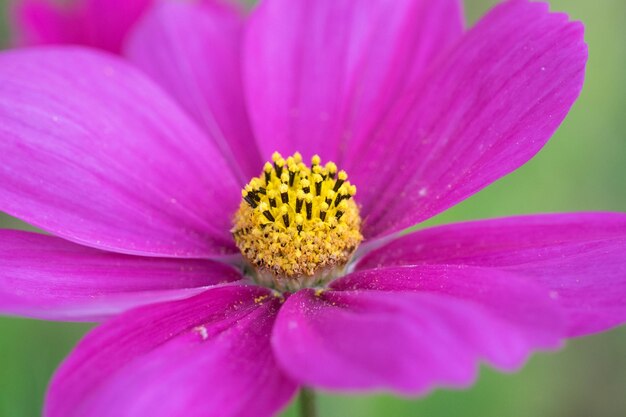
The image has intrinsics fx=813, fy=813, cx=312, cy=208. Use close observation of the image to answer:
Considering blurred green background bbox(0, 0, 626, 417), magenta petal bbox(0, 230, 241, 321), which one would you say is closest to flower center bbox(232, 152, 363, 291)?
magenta petal bbox(0, 230, 241, 321)

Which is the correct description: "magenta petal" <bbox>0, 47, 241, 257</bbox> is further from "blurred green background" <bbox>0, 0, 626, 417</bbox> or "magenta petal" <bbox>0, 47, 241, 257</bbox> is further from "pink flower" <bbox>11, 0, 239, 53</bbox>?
"blurred green background" <bbox>0, 0, 626, 417</bbox>

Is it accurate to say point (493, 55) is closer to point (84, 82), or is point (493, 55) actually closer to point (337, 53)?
point (337, 53)

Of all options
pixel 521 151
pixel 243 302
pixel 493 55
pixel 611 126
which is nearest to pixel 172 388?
pixel 243 302

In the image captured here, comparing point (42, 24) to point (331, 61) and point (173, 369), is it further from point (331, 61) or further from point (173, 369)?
point (173, 369)

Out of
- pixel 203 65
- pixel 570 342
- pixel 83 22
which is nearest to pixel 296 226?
pixel 203 65

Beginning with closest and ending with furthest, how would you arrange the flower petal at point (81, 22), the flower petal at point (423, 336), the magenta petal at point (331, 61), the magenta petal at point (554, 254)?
1. the flower petal at point (423, 336)
2. the magenta petal at point (554, 254)
3. the magenta petal at point (331, 61)
4. the flower petal at point (81, 22)

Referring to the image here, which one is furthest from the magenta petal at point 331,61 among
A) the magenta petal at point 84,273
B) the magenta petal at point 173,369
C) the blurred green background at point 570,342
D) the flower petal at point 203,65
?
the blurred green background at point 570,342

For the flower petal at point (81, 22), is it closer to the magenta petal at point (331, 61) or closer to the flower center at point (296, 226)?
the magenta petal at point (331, 61)
